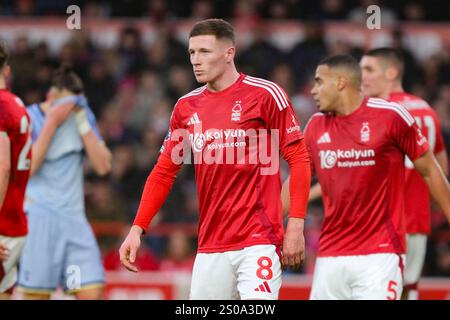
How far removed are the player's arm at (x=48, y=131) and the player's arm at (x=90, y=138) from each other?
0.36 feet

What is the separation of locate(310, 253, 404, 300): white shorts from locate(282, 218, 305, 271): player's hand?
1418 millimetres

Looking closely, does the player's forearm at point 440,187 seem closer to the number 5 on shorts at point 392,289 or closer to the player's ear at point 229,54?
the number 5 on shorts at point 392,289

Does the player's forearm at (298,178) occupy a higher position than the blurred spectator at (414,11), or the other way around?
the blurred spectator at (414,11)

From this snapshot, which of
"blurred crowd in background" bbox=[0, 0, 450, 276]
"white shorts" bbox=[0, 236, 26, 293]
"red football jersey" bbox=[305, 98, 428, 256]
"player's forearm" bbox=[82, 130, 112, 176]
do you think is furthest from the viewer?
"blurred crowd in background" bbox=[0, 0, 450, 276]

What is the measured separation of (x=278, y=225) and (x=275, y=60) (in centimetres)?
834

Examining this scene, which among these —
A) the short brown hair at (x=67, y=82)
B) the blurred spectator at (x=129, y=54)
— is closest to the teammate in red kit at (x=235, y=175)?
the short brown hair at (x=67, y=82)

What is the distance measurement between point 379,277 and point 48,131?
315 centimetres

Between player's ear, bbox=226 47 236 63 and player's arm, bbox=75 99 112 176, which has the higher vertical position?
Answer: player's ear, bbox=226 47 236 63

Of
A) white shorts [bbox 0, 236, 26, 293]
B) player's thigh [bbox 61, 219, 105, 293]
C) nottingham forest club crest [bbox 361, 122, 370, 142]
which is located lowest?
player's thigh [bbox 61, 219, 105, 293]

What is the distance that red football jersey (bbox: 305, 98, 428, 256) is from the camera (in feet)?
24.3

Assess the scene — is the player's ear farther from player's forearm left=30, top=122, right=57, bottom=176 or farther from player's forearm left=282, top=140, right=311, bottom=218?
player's forearm left=30, top=122, right=57, bottom=176

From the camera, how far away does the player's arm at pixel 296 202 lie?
19.8 feet

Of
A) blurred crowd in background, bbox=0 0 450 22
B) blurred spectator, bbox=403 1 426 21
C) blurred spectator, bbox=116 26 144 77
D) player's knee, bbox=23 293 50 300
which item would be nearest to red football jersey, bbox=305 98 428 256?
player's knee, bbox=23 293 50 300
